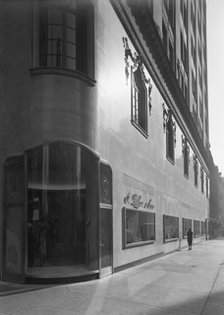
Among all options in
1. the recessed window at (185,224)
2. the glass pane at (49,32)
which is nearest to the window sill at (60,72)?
the glass pane at (49,32)

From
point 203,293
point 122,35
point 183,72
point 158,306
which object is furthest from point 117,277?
point 183,72

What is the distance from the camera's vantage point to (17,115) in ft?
47.9

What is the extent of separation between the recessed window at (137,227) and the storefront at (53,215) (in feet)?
12.1

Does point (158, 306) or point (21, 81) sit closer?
point (158, 306)

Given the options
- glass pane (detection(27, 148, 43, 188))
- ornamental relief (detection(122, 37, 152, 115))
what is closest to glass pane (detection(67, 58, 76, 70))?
glass pane (detection(27, 148, 43, 188))

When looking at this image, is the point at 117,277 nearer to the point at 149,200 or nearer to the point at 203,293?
the point at 203,293

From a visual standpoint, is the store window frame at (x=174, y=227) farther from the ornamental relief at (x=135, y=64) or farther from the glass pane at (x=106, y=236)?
the glass pane at (x=106, y=236)

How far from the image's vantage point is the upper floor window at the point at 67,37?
14.9 meters

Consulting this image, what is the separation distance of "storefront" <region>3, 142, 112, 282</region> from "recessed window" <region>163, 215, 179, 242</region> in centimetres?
1381

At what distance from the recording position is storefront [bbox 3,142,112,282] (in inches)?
537

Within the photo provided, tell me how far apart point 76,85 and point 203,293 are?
7.89 metres

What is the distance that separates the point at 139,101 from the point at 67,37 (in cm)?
868

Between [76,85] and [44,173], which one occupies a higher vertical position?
[76,85]

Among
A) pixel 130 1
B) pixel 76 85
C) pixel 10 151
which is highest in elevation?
pixel 130 1
